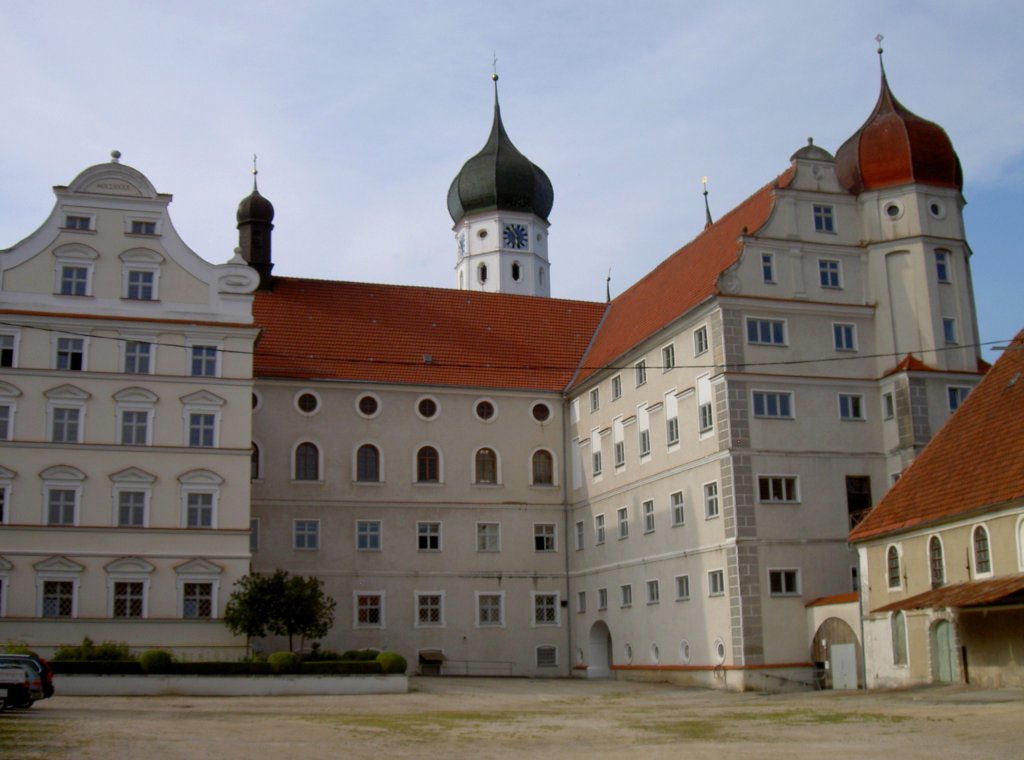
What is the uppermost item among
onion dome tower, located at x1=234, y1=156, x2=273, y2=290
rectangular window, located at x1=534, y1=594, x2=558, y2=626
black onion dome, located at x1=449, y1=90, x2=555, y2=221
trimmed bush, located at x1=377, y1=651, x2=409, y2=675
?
black onion dome, located at x1=449, y1=90, x2=555, y2=221

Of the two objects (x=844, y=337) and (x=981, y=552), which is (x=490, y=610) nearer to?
(x=844, y=337)

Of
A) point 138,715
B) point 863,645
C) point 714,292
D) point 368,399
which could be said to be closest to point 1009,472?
point 863,645

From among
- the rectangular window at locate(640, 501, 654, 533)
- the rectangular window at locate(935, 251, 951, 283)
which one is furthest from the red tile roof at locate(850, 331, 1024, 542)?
the rectangular window at locate(640, 501, 654, 533)

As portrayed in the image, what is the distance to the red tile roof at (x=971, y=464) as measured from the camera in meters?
31.9

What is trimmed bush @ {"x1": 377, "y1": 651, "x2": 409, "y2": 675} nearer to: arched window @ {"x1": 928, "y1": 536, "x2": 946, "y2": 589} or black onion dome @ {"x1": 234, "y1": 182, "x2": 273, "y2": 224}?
arched window @ {"x1": 928, "y1": 536, "x2": 946, "y2": 589}

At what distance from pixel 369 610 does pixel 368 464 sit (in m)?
6.01

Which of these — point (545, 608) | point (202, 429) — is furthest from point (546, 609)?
point (202, 429)

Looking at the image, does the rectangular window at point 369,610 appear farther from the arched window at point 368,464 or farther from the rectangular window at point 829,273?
the rectangular window at point 829,273

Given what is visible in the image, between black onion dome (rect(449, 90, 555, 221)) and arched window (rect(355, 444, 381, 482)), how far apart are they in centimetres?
3269

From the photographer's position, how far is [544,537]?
54000 millimetres

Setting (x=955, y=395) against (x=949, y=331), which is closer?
(x=955, y=395)

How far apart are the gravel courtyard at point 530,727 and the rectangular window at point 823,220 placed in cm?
1683

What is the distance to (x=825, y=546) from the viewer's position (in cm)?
4125

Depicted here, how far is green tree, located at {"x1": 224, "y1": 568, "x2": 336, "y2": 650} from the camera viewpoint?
42.2 meters
